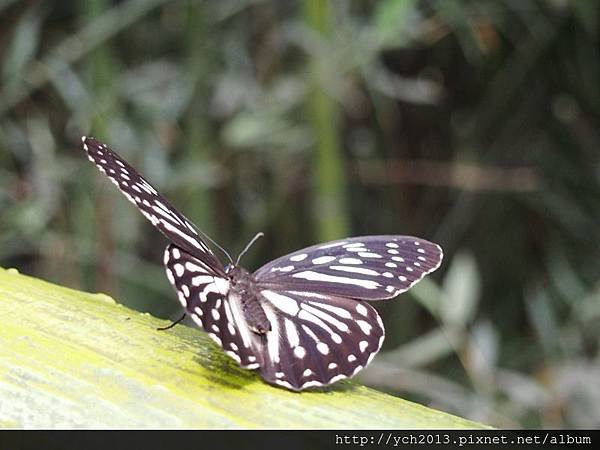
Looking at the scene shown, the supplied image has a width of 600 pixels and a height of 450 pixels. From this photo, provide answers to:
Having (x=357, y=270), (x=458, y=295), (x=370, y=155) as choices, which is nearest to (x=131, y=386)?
(x=357, y=270)

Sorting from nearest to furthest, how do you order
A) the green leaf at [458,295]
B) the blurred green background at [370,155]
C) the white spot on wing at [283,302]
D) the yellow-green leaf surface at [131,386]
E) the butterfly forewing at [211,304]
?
the yellow-green leaf surface at [131,386] → the butterfly forewing at [211,304] → the white spot on wing at [283,302] → the green leaf at [458,295] → the blurred green background at [370,155]

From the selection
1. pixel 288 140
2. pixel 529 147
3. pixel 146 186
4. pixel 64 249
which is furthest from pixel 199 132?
pixel 146 186

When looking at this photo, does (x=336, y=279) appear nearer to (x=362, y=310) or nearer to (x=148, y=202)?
(x=362, y=310)

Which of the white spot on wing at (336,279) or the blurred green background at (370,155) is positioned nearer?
the white spot on wing at (336,279)

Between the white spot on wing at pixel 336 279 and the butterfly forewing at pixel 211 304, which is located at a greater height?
the butterfly forewing at pixel 211 304

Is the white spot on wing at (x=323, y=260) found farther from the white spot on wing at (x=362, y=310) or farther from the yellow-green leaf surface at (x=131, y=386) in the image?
the yellow-green leaf surface at (x=131, y=386)

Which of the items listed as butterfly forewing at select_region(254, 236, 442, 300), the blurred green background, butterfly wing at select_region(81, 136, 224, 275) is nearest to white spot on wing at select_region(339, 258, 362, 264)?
butterfly forewing at select_region(254, 236, 442, 300)

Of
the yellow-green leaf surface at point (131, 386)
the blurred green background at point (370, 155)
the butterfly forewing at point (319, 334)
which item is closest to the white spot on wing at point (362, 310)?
the butterfly forewing at point (319, 334)

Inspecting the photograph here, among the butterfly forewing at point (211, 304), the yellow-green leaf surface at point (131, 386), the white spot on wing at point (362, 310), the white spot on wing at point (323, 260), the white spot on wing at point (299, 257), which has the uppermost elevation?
the yellow-green leaf surface at point (131, 386)
